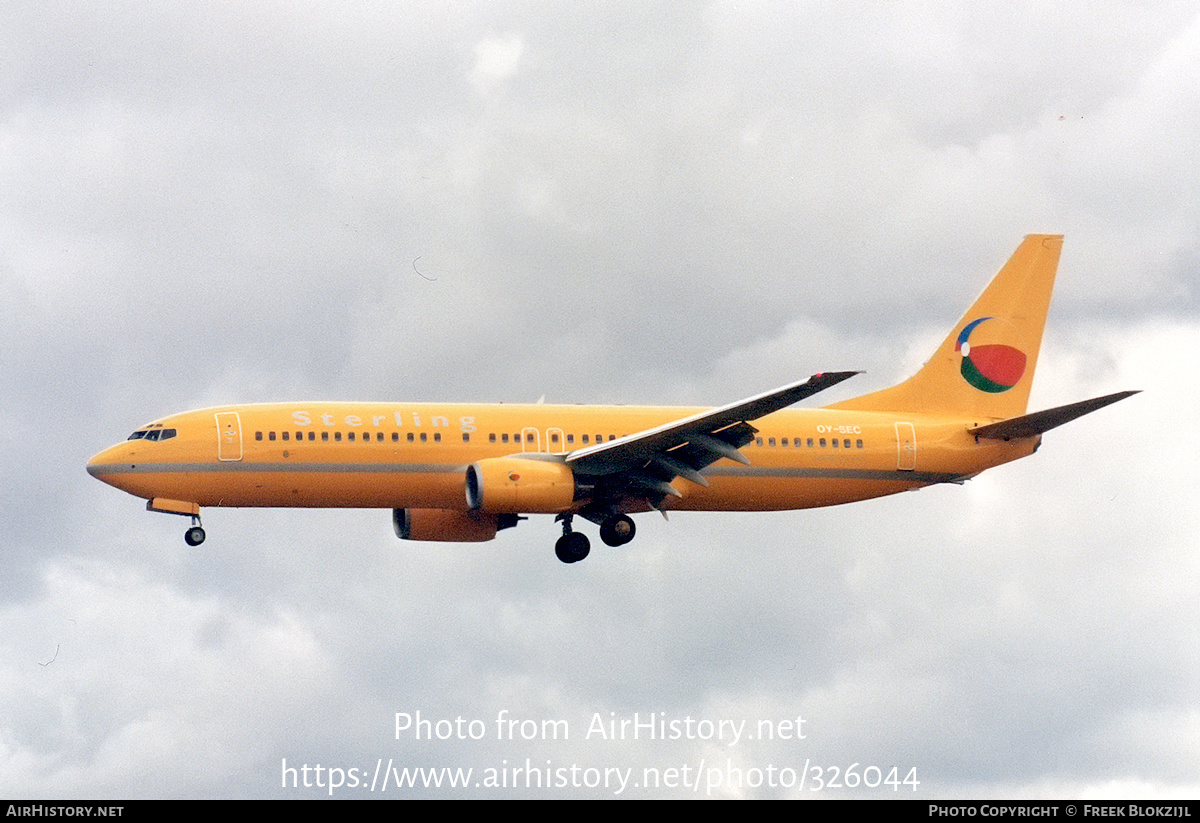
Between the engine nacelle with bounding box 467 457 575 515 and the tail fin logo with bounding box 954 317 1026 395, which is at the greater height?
the tail fin logo with bounding box 954 317 1026 395

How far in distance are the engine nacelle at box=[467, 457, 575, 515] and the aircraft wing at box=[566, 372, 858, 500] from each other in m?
0.80

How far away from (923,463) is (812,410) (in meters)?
4.30

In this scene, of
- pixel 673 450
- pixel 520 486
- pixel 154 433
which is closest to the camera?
pixel 520 486

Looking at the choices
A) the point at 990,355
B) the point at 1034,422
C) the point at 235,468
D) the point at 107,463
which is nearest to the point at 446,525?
the point at 235,468

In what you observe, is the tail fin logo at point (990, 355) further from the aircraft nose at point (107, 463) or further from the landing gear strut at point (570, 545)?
the aircraft nose at point (107, 463)

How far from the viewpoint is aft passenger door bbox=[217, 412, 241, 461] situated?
52562 millimetres

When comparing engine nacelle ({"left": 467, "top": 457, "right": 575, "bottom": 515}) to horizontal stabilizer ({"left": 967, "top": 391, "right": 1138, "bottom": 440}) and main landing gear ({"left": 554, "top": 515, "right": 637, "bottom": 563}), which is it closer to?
main landing gear ({"left": 554, "top": 515, "right": 637, "bottom": 563})

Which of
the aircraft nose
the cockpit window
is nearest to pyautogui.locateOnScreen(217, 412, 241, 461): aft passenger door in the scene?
the cockpit window

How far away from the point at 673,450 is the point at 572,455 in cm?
324

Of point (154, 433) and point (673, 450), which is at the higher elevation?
point (154, 433)

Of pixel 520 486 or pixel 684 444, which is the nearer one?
pixel 520 486

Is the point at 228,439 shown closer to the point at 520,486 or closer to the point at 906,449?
the point at 520,486

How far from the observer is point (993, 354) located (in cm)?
6356

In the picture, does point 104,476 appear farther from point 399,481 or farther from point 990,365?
point 990,365
